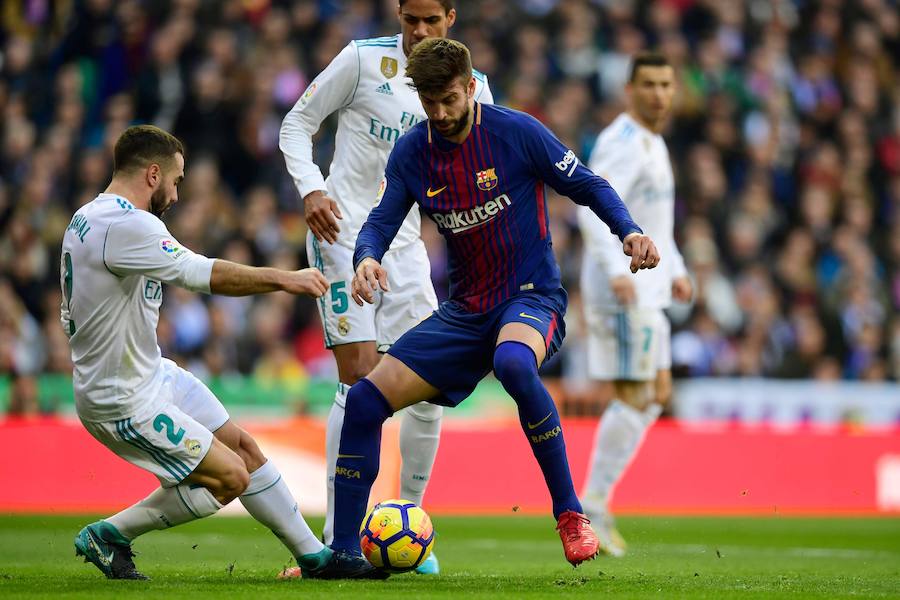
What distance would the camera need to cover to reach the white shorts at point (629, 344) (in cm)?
900

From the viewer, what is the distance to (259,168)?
15.6 meters

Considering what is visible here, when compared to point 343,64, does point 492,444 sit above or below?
below

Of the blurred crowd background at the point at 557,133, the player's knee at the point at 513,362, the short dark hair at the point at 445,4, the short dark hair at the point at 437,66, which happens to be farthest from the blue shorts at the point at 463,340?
the blurred crowd background at the point at 557,133

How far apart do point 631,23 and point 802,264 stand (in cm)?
405

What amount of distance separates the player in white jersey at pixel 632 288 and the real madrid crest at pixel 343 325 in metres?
2.41

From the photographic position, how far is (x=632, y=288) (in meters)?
8.77

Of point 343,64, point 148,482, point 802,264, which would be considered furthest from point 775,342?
point 343,64

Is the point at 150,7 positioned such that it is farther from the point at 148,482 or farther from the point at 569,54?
the point at 148,482

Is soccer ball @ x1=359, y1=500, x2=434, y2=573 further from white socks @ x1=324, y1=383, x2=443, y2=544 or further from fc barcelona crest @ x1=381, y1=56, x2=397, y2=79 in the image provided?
fc barcelona crest @ x1=381, y1=56, x2=397, y2=79

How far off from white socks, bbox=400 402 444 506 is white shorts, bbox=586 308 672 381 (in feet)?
7.26

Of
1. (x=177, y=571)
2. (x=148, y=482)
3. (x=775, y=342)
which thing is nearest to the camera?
(x=177, y=571)

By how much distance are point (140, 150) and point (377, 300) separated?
160 centimetres

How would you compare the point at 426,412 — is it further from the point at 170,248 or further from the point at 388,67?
the point at 170,248

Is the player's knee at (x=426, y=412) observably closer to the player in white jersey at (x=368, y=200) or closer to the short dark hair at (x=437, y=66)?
the player in white jersey at (x=368, y=200)
